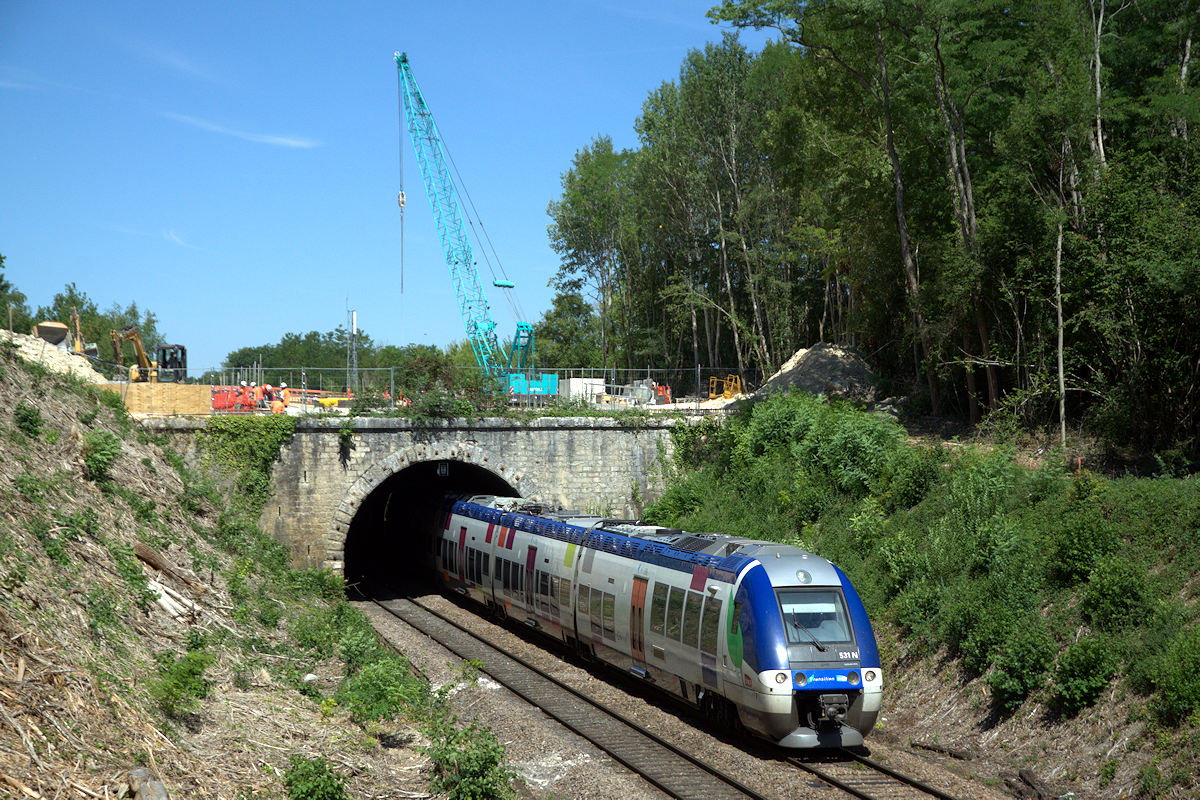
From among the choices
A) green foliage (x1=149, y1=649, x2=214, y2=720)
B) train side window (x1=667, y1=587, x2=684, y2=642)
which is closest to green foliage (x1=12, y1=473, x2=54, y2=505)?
green foliage (x1=149, y1=649, x2=214, y2=720)

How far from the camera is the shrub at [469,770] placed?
1007cm

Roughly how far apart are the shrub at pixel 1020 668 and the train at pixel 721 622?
8.35 ft

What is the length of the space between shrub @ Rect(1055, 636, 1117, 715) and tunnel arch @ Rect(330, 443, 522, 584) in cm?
1794

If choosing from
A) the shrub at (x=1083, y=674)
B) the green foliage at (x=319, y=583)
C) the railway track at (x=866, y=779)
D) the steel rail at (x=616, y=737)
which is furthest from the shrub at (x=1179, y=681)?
the green foliage at (x=319, y=583)

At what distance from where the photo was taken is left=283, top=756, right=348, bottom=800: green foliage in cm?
893

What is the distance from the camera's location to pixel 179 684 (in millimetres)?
10078

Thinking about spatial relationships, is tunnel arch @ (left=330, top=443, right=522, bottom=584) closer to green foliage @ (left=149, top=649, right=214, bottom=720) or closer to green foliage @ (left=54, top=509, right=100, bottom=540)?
green foliage @ (left=54, top=509, right=100, bottom=540)

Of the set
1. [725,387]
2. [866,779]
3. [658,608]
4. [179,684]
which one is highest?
[725,387]

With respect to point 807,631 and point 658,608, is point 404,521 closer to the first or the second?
point 658,608

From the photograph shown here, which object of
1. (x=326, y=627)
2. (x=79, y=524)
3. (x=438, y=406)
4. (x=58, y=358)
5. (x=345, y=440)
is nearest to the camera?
(x=79, y=524)

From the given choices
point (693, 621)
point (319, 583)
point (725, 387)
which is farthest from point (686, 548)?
point (725, 387)

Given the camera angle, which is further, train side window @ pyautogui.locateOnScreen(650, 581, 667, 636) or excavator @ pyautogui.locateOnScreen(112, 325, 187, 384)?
excavator @ pyautogui.locateOnScreen(112, 325, 187, 384)

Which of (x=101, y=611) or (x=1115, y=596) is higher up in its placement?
(x=101, y=611)

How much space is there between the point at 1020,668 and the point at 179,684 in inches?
479
